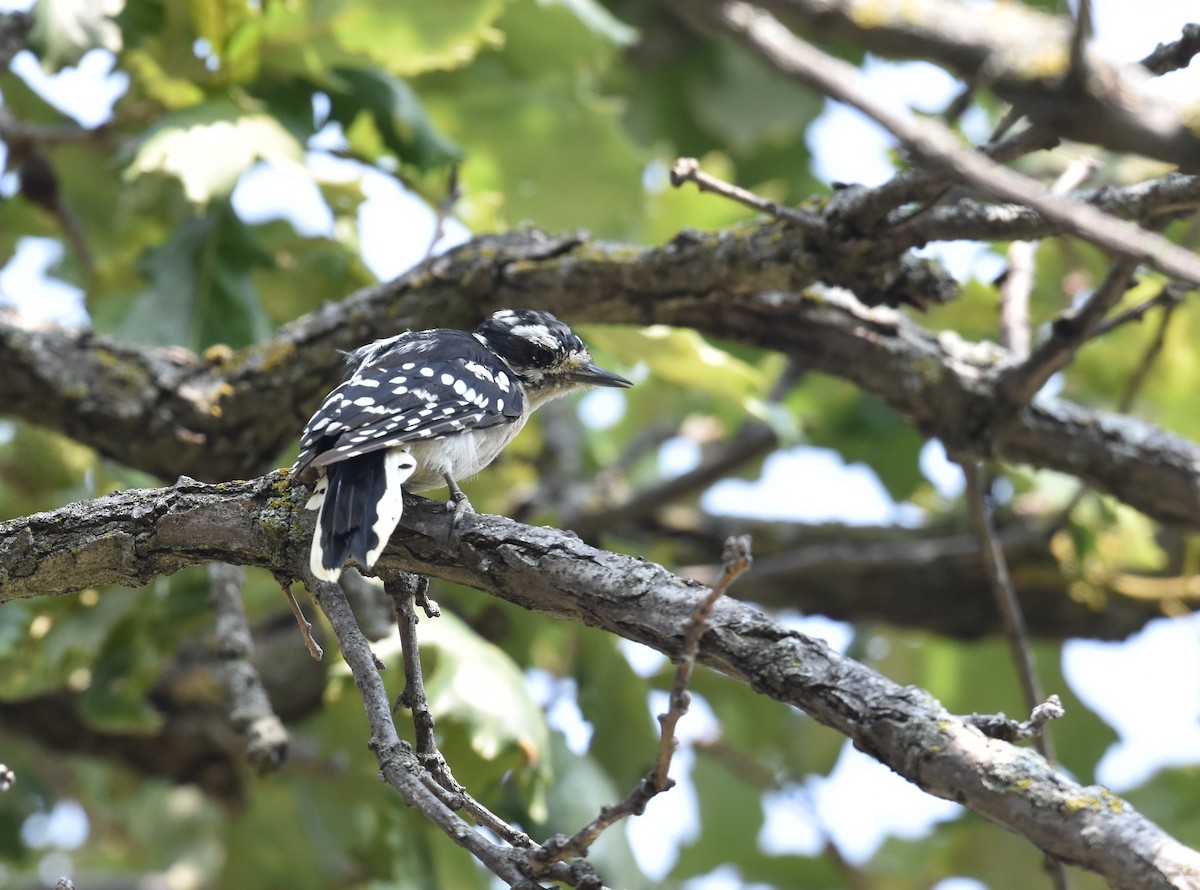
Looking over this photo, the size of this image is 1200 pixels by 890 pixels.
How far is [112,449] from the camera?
398cm

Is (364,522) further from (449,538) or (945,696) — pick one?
(945,696)

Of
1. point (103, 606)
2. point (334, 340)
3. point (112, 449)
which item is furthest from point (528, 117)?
point (103, 606)

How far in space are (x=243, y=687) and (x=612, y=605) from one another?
1584mm

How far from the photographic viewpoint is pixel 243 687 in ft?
11.3

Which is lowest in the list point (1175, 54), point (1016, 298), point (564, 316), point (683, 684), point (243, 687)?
point (243, 687)

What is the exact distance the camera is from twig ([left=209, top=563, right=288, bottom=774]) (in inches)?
130

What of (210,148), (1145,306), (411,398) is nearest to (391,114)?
(210,148)

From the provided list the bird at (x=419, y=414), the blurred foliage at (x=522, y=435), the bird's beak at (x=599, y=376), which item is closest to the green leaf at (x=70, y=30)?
the blurred foliage at (x=522, y=435)

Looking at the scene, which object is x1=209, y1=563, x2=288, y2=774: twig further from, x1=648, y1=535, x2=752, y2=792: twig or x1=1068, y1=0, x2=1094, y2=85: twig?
x1=1068, y1=0, x2=1094, y2=85: twig

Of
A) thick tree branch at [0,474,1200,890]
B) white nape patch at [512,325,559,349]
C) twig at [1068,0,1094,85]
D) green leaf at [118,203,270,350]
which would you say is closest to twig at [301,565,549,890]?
thick tree branch at [0,474,1200,890]

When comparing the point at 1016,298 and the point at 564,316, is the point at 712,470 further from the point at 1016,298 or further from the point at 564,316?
the point at 564,316

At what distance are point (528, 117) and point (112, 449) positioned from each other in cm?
213

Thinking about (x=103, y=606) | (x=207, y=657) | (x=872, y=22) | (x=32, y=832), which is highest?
(x=872, y=22)

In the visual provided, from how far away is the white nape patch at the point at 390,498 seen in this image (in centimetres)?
245
